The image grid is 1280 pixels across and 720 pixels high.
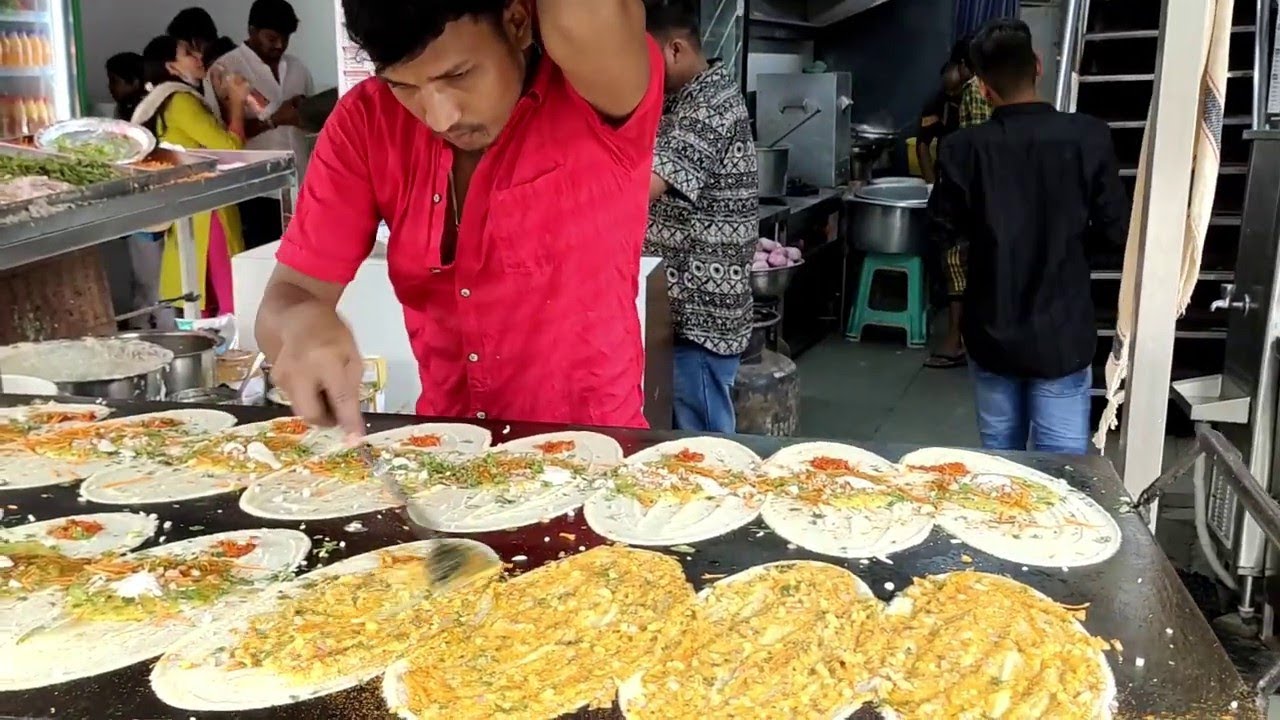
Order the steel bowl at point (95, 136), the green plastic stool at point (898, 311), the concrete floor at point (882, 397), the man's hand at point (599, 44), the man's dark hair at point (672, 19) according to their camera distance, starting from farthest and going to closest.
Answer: the green plastic stool at point (898, 311) → the concrete floor at point (882, 397) → the man's dark hair at point (672, 19) → the steel bowl at point (95, 136) → the man's hand at point (599, 44)

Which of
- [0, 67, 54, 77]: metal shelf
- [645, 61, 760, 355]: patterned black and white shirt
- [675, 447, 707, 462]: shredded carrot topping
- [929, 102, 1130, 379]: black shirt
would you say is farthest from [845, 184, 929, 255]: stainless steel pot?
[0, 67, 54, 77]: metal shelf

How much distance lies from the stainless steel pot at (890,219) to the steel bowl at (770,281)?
1.89 m

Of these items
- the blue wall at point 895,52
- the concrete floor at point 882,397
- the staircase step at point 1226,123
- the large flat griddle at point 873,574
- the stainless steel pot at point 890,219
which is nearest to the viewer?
the large flat griddle at point 873,574

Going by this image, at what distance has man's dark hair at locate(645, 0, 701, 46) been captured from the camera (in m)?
3.34

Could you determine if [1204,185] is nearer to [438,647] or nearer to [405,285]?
Result: [405,285]

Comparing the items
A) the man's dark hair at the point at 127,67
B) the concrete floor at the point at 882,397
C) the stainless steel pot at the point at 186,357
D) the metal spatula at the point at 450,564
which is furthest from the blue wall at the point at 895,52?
the metal spatula at the point at 450,564

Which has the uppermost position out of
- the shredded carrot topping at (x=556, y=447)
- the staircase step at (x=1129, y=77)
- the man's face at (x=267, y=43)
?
the man's face at (x=267, y=43)

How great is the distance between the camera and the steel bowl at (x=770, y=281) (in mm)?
5070

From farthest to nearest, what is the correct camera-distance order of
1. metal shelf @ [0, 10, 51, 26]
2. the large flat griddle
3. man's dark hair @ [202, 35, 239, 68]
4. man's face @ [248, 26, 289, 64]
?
1. man's face @ [248, 26, 289, 64]
2. man's dark hair @ [202, 35, 239, 68]
3. metal shelf @ [0, 10, 51, 26]
4. the large flat griddle

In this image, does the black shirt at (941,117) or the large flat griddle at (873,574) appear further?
the black shirt at (941,117)

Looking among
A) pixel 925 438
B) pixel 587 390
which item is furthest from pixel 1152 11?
pixel 587 390

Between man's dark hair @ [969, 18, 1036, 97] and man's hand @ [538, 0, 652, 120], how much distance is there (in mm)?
2073

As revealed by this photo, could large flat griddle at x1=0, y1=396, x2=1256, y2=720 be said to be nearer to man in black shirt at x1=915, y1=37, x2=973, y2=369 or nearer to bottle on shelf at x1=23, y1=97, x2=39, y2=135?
man in black shirt at x1=915, y1=37, x2=973, y2=369

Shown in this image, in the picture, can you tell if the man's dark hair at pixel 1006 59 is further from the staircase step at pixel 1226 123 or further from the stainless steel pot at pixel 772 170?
the stainless steel pot at pixel 772 170
